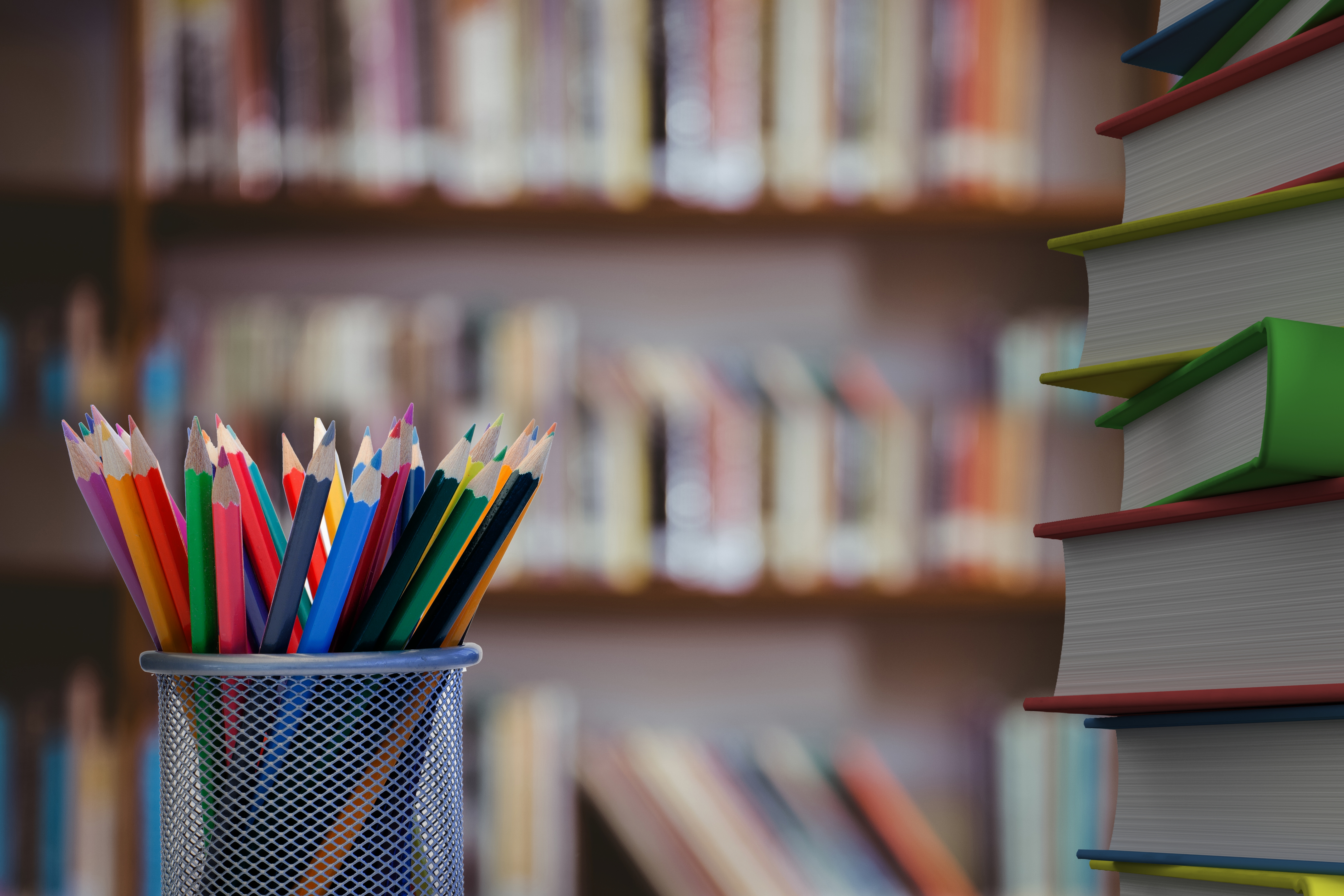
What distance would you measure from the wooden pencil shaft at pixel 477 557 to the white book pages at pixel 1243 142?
0.28 meters

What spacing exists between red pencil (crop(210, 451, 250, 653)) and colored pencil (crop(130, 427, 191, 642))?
0.02 meters

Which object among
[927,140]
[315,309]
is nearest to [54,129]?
[315,309]

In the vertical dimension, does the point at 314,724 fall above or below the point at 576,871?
above

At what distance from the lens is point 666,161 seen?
1497mm

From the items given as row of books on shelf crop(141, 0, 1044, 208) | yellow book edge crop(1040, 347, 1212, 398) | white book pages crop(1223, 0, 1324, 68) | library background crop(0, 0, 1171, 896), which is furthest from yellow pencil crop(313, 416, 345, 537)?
row of books on shelf crop(141, 0, 1044, 208)

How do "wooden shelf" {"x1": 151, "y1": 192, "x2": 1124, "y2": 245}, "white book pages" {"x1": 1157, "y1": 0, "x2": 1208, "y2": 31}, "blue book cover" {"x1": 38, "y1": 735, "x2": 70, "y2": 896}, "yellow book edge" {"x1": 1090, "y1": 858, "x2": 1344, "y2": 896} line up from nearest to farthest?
1. "yellow book edge" {"x1": 1090, "y1": 858, "x2": 1344, "y2": 896}
2. "white book pages" {"x1": 1157, "y1": 0, "x2": 1208, "y2": 31}
3. "blue book cover" {"x1": 38, "y1": 735, "x2": 70, "y2": 896}
4. "wooden shelf" {"x1": 151, "y1": 192, "x2": 1124, "y2": 245}

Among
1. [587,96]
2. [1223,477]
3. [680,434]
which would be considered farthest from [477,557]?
[587,96]

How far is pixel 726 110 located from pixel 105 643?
3.40 feet

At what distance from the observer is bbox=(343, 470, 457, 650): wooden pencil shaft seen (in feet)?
1.19

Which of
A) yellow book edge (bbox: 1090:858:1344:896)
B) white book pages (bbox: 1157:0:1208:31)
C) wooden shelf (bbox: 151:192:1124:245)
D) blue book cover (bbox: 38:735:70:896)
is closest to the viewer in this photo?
yellow book edge (bbox: 1090:858:1344:896)

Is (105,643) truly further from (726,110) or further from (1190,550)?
(1190,550)

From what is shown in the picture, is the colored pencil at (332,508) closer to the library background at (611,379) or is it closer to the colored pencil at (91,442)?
the colored pencil at (91,442)

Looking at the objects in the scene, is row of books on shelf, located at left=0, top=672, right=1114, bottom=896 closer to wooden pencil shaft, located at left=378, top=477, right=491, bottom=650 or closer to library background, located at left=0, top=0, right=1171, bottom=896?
library background, located at left=0, top=0, right=1171, bottom=896

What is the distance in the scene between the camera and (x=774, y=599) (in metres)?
1.47
